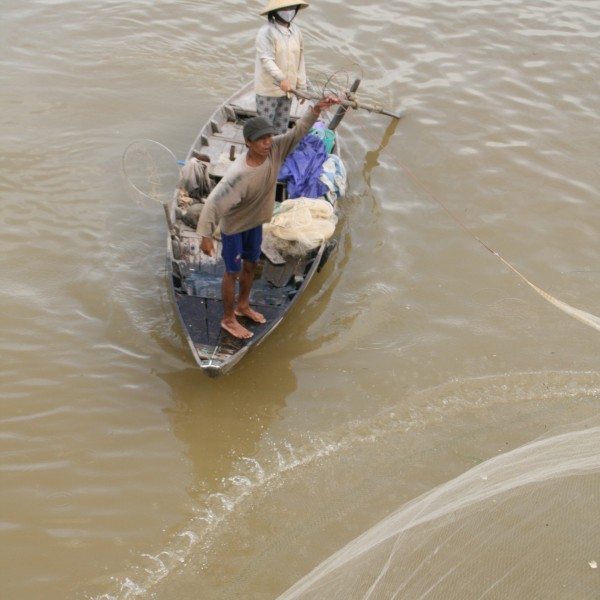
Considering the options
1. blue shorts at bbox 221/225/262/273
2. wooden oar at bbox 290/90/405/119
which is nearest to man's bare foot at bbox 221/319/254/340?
blue shorts at bbox 221/225/262/273

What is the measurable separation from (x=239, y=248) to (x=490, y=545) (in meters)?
2.66

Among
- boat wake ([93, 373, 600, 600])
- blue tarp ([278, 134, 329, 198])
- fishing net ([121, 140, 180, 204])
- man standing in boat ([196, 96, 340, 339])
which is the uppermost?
man standing in boat ([196, 96, 340, 339])

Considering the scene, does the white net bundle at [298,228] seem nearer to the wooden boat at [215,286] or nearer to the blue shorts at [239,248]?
the wooden boat at [215,286]

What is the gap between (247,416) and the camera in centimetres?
543

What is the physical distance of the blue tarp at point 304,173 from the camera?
6828mm

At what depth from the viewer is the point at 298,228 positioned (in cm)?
621

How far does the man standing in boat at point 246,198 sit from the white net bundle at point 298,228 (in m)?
0.83

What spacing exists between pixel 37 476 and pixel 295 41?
451 centimetres

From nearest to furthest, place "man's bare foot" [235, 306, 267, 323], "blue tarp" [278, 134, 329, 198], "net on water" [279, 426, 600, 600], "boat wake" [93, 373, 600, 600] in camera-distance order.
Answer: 1. "net on water" [279, 426, 600, 600]
2. "boat wake" [93, 373, 600, 600]
3. "man's bare foot" [235, 306, 267, 323]
4. "blue tarp" [278, 134, 329, 198]

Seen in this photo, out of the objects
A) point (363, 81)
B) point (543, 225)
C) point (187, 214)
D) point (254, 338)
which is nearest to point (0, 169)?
point (187, 214)

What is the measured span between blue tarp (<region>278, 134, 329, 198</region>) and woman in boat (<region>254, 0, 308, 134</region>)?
0.56 metres

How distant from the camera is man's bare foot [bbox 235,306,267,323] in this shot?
5625 millimetres

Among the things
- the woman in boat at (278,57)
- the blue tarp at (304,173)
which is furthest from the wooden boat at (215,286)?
the woman in boat at (278,57)

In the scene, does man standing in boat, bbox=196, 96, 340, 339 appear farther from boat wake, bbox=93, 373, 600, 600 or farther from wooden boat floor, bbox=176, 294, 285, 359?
boat wake, bbox=93, 373, 600, 600
